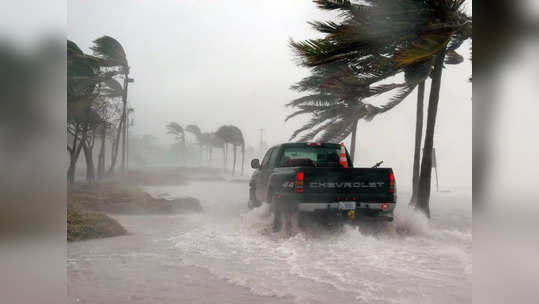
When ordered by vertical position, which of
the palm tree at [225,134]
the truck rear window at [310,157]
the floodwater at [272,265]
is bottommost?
the floodwater at [272,265]

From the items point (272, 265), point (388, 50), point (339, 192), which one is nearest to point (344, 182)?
point (339, 192)

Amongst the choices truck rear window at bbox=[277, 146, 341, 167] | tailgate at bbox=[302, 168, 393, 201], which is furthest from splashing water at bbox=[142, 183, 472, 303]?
truck rear window at bbox=[277, 146, 341, 167]

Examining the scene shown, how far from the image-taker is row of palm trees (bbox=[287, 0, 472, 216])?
7.72m

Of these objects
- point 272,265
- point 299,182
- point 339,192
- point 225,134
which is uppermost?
point 225,134

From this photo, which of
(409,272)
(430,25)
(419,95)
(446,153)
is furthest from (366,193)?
(419,95)

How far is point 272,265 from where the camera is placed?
17.9ft

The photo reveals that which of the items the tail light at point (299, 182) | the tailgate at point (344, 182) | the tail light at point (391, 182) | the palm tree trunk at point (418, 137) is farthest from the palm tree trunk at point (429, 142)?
the tail light at point (299, 182)

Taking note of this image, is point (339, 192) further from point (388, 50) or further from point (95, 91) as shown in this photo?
point (95, 91)

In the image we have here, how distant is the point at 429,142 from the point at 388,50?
102 inches

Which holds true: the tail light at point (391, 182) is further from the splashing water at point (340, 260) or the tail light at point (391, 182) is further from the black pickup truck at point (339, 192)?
the splashing water at point (340, 260)

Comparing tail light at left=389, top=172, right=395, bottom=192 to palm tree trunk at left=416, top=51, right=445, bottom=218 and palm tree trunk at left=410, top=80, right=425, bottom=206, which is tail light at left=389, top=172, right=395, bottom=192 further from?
palm tree trunk at left=410, top=80, right=425, bottom=206

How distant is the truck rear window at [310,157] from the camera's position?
26.0 ft

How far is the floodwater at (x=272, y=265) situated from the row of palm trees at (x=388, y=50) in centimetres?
287

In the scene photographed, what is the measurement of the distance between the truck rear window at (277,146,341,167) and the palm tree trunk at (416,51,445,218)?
2.83 metres
